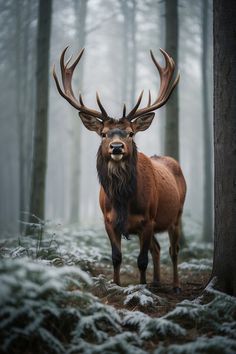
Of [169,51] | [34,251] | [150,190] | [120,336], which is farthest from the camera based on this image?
[169,51]

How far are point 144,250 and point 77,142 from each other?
46.8 feet

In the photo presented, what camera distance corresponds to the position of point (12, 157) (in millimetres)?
32312

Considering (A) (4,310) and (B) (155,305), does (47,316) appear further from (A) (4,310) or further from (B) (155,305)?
(B) (155,305)

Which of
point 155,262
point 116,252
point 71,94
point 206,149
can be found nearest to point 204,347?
Result: point 116,252

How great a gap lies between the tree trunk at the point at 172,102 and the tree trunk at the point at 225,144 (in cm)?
501

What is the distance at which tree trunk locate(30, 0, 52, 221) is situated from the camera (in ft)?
32.3

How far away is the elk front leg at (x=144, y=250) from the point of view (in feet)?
20.2

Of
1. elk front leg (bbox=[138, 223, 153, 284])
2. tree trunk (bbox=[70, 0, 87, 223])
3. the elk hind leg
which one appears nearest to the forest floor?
elk front leg (bbox=[138, 223, 153, 284])

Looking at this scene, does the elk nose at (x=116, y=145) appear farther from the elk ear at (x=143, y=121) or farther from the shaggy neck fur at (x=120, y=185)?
the elk ear at (x=143, y=121)

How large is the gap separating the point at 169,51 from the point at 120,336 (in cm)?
849

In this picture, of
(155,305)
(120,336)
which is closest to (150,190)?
(155,305)

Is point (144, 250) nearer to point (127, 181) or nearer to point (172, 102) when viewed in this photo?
point (127, 181)

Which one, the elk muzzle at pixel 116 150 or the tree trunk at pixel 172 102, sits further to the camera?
the tree trunk at pixel 172 102

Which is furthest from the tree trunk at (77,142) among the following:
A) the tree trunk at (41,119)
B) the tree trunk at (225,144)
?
the tree trunk at (225,144)
